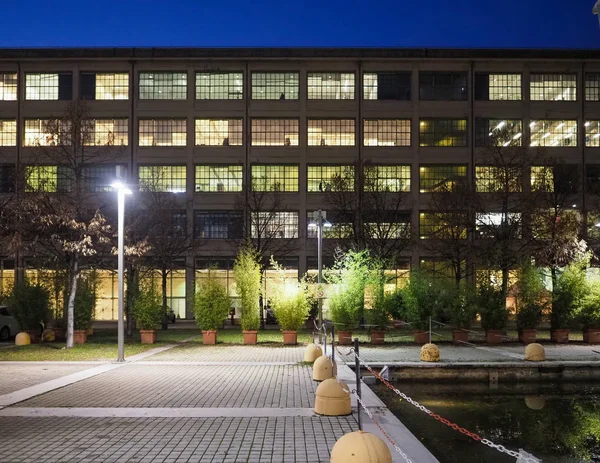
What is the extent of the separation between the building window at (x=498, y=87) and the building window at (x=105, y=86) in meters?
28.7

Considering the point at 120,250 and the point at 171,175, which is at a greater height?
the point at 171,175

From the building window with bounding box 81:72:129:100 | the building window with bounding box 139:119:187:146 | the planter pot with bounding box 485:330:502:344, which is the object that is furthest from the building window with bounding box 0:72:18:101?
the planter pot with bounding box 485:330:502:344

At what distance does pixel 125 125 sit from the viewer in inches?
2041

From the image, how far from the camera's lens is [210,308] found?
27609mm

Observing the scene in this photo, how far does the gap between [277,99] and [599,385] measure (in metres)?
37.6

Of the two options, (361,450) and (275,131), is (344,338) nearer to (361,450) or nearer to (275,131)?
(361,450)

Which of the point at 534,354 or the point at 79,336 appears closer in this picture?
the point at 534,354

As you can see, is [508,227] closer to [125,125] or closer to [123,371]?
[123,371]

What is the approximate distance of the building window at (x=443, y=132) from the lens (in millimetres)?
51688

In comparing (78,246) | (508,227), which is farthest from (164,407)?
(508,227)

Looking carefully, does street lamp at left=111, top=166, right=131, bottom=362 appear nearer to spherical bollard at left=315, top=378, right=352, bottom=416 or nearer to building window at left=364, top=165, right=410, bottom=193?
spherical bollard at left=315, top=378, right=352, bottom=416

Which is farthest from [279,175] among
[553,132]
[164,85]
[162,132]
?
[553,132]

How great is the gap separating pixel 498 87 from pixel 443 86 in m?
4.57

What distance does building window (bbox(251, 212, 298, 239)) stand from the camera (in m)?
45.0
